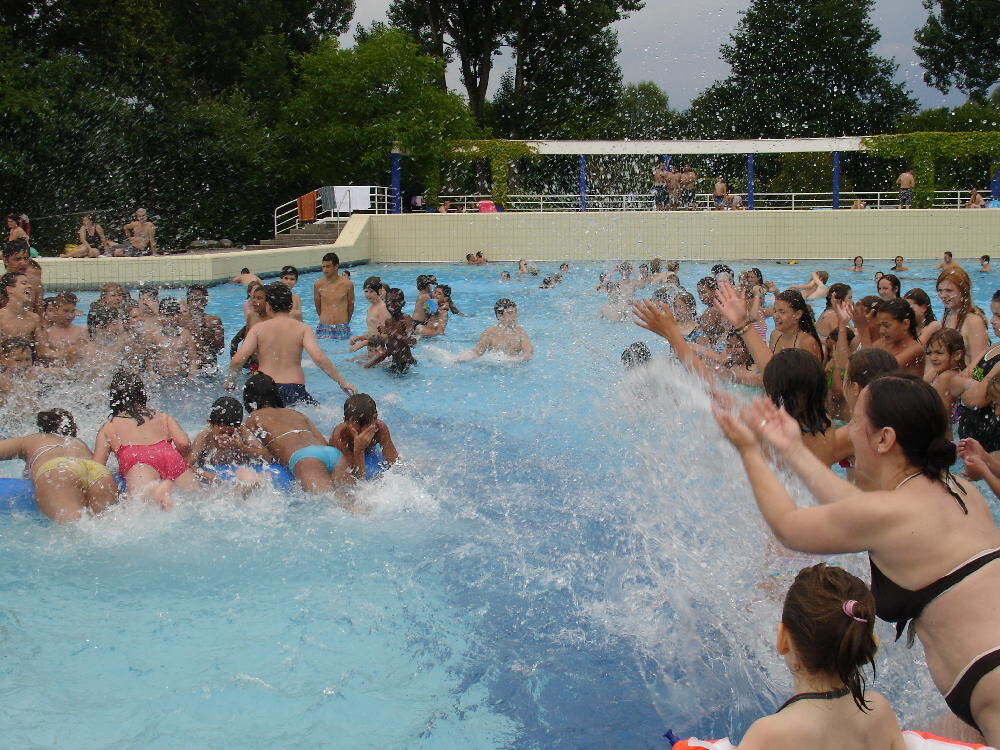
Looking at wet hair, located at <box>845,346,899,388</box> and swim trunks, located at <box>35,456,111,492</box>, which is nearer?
wet hair, located at <box>845,346,899,388</box>

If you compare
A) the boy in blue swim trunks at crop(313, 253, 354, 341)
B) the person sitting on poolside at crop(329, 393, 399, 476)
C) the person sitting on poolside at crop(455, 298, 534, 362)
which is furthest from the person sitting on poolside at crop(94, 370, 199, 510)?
the boy in blue swim trunks at crop(313, 253, 354, 341)

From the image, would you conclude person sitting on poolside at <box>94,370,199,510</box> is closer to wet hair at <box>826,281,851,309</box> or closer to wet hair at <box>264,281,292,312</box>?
wet hair at <box>264,281,292,312</box>

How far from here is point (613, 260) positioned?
887 inches

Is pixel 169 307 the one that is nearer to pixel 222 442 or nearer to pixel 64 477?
pixel 222 442

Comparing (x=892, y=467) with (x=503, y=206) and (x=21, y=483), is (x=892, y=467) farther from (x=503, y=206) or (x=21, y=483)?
(x=503, y=206)

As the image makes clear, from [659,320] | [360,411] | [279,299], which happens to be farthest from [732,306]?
[279,299]

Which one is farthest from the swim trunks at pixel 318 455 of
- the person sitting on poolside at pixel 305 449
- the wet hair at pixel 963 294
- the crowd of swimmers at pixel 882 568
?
the wet hair at pixel 963 294

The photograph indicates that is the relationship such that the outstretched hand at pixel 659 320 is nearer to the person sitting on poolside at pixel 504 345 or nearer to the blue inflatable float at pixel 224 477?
the blue inflatable float at pixel 224 477

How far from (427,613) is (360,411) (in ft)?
5.50

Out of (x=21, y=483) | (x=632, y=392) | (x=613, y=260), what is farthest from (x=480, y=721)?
(x=613, y=260)

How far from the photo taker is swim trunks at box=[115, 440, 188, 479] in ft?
18.6

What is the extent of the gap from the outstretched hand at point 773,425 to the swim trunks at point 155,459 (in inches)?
156

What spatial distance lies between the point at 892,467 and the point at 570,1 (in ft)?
123

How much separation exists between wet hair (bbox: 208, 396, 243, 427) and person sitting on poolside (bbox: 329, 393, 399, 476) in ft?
1.92
